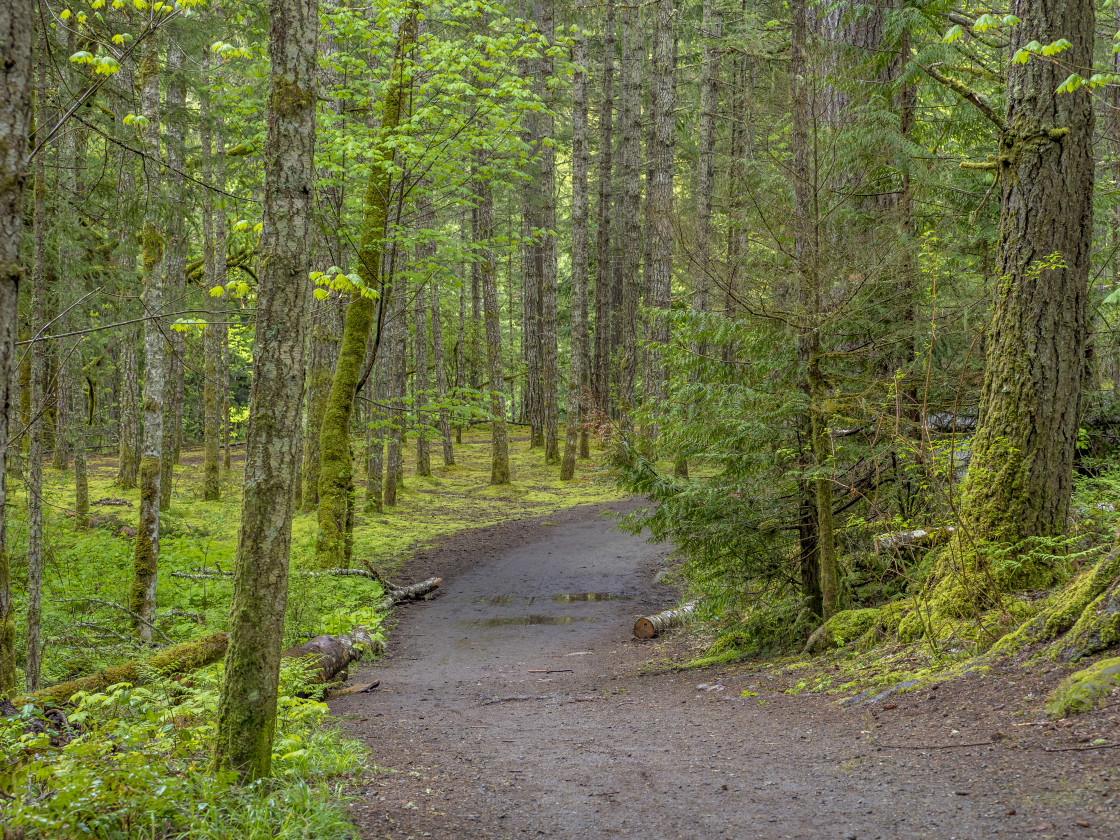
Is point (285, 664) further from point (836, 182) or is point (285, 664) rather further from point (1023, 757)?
point (836, 182)

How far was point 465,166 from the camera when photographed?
11.4m

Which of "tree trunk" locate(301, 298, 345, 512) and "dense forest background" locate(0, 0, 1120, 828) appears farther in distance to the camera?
"tree trunk" locate(301, 298, 345, 512)

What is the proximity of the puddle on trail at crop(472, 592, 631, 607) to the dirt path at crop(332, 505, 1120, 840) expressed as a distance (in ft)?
11.1

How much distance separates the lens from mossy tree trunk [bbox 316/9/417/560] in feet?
36.2

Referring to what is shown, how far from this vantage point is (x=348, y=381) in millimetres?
11703

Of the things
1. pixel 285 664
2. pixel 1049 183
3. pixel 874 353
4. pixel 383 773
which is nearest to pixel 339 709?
pixel 285 664

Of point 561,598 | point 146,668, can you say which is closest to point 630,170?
point 561,598

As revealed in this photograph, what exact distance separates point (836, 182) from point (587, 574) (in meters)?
8.30

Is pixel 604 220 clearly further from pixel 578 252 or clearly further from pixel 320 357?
pixel 320 357

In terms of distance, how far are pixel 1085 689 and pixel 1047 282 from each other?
3.10m

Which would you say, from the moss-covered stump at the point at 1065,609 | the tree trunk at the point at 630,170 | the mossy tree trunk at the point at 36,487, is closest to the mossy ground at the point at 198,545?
the mossy tree trunk at the point at 36,487

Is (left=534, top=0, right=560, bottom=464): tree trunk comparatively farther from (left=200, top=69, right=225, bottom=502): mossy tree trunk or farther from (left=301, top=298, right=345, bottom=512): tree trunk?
(left=301, top=298, right=345, bottom=512): tree trunk

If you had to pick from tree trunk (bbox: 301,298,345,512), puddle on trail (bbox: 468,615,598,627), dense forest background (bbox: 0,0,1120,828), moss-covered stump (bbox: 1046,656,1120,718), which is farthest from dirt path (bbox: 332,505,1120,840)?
tree trunk (bbox: 301,298,345,512)

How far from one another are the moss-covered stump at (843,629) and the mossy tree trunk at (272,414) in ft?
16.4
